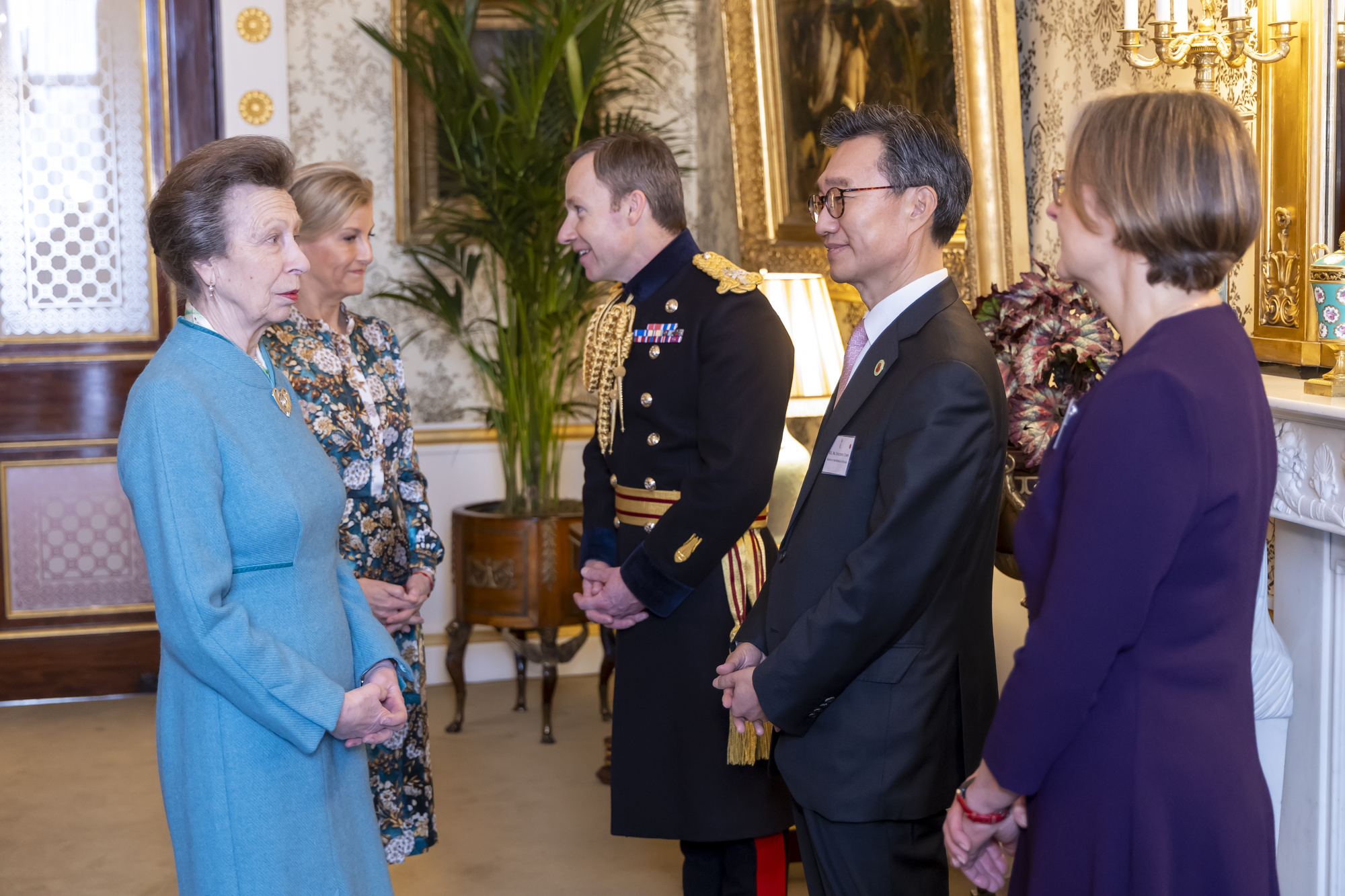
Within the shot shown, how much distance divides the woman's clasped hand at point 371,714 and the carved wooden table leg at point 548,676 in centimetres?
270

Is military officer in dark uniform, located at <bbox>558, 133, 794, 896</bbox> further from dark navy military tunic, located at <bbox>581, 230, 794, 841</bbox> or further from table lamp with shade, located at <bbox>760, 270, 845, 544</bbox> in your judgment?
table lamp with shade, located at <bbox>760, 270, 845, 544</bbox>

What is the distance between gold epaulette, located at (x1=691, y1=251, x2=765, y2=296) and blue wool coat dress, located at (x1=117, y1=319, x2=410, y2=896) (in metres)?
0.99

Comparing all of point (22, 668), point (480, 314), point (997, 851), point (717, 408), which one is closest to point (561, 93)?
point (480, 314)

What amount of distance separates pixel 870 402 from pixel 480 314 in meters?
3.72

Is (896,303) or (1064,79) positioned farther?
(1064,79)

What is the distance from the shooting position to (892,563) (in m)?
1.75

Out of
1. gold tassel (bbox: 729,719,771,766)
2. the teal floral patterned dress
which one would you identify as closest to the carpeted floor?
the teal floral patterned dress

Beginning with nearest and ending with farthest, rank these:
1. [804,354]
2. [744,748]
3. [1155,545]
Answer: [1155,545] → [744,748] → [804,354]

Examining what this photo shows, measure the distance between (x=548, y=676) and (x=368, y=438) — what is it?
7.08 ft

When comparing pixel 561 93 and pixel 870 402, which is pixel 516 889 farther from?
pixel 561 93

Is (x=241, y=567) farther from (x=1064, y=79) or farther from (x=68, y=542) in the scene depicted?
(x=68, y=542)

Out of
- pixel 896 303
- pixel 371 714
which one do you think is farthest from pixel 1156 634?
pixel 371 714

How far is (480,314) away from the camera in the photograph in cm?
537

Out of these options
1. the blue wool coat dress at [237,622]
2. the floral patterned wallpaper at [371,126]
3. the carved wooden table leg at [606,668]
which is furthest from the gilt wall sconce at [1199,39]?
the floral patterned wallpaper at [371,126]
